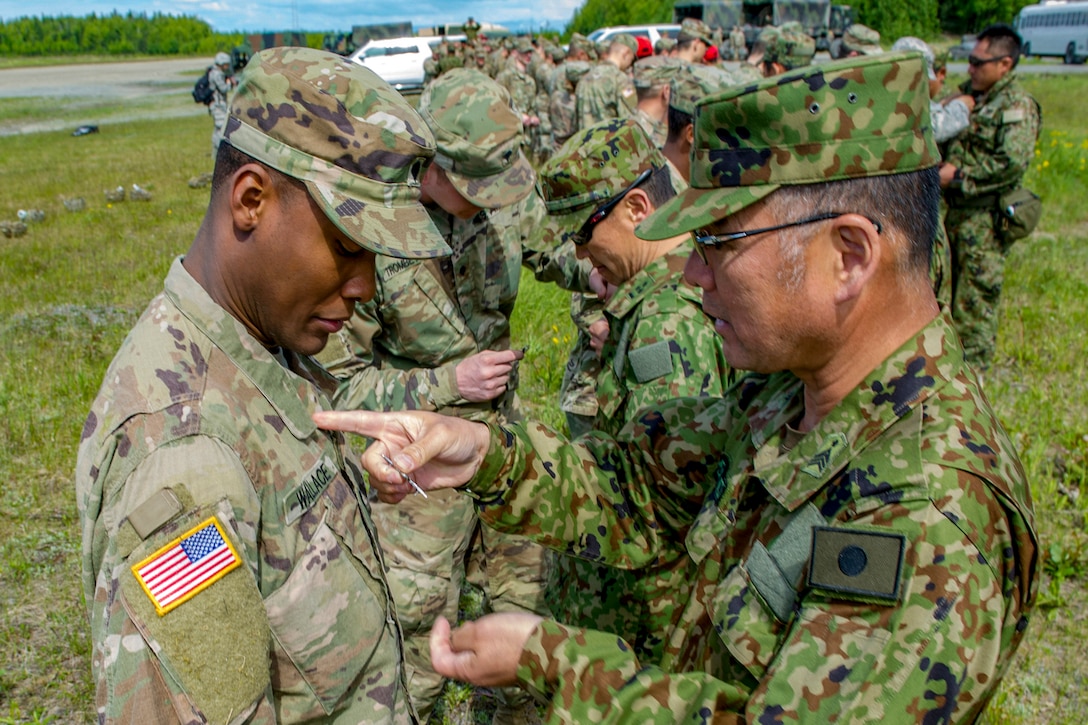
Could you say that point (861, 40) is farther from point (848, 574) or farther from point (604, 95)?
point (848, 574)

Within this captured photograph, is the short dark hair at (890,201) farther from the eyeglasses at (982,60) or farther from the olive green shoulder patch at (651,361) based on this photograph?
the eyeglasses at (982,60)

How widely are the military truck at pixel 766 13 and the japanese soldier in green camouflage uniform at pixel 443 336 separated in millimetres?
24782

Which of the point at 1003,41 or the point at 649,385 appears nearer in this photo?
the point at 649,385

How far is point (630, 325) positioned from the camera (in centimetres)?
279

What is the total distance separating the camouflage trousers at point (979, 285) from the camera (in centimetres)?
681

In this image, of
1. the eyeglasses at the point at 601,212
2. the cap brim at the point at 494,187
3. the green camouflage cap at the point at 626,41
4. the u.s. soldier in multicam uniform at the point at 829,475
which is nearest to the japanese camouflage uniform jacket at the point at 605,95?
the green camouflage cap at the point at 626,41

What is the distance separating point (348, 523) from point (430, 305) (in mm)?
1612

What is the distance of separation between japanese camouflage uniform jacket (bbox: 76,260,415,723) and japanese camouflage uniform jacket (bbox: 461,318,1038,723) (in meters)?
0.44

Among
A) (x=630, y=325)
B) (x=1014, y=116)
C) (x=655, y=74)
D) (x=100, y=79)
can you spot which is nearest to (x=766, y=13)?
(x=655, y=74)

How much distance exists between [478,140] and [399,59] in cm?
2705

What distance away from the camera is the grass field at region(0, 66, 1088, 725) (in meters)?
3.69

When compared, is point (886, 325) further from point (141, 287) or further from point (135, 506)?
point (141, 287)

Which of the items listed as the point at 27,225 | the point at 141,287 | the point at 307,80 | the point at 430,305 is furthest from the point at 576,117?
the point at 307,80

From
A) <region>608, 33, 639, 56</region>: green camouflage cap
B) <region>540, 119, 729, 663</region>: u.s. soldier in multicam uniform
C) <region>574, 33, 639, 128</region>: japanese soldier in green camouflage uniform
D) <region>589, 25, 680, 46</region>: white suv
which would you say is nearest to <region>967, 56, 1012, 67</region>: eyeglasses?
<region>540, 119, 729, 663</region>: u.s. soldier in multicam uniform
